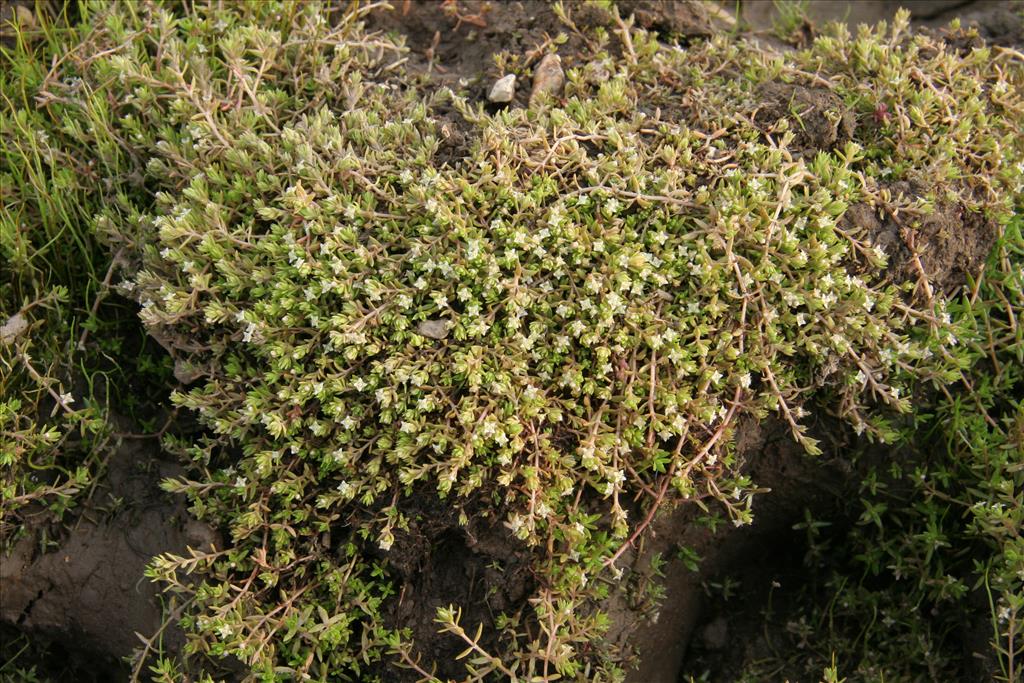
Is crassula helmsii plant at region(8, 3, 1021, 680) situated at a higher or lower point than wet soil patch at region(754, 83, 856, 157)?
lower

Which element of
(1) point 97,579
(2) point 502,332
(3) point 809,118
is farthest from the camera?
(3) point 809,118

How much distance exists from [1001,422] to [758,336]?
3.75ft

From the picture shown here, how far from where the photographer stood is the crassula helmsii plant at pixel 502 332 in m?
3.06

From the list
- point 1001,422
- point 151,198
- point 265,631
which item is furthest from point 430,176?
point 1001,422

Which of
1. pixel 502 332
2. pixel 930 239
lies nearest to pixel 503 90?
pixel 502 332

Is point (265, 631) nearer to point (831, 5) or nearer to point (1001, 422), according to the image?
point (1001, 422)

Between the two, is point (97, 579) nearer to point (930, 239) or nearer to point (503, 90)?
point (503, 90)

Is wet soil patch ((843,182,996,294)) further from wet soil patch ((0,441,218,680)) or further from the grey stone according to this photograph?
wet soil patch ((0,441,218,680))

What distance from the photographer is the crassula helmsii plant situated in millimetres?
3061

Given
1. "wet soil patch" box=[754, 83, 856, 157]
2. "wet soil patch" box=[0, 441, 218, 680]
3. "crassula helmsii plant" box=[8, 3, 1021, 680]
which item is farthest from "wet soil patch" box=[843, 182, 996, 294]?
"wet soil patch" box=[0, 441, 218, 680]

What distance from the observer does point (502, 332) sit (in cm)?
313

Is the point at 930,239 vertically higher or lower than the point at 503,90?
lower

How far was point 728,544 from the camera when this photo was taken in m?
3.63

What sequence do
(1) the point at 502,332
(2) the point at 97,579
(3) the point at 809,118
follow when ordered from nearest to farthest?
(1) the point at 502,332 < (2) the point at 97,579 < (3) the point at 809,118
